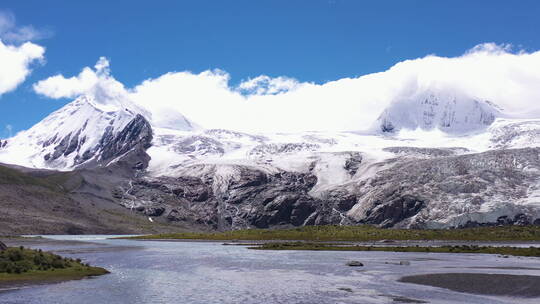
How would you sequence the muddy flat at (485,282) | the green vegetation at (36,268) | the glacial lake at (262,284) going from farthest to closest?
the green vegetation at (36,268), the muddy flat at (485,282), the glacial lake at (262,284)

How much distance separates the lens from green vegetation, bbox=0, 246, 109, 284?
236 feet

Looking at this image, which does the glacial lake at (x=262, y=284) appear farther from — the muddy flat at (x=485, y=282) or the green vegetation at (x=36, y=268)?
the green vegetation at (x=36, y=268)

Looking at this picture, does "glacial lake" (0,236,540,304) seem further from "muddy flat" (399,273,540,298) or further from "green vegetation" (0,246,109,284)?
"green vegetation" (0,246,109,284)

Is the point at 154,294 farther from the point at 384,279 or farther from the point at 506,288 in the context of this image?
the point at 506,288

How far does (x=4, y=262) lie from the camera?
7500cm

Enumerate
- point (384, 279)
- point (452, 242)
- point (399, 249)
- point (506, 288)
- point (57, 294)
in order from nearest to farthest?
point (57, 294) < point (506, 288) < point (384, 279) < point (399, 249) < point (452, 242)

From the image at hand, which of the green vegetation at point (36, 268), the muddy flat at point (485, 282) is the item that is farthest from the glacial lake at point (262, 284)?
the green vegetation at point (36, 268)

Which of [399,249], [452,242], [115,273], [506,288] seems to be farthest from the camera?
[452,242]

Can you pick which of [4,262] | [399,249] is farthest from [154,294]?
[399,249]

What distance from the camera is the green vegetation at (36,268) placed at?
2827 inches

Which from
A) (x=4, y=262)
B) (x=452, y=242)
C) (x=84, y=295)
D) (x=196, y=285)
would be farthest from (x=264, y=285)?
(x=452, y=242)

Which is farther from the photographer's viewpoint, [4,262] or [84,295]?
[4,262]

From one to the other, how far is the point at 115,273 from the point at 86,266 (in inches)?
176

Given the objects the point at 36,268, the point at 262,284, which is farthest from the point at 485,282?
the point at 36,268
